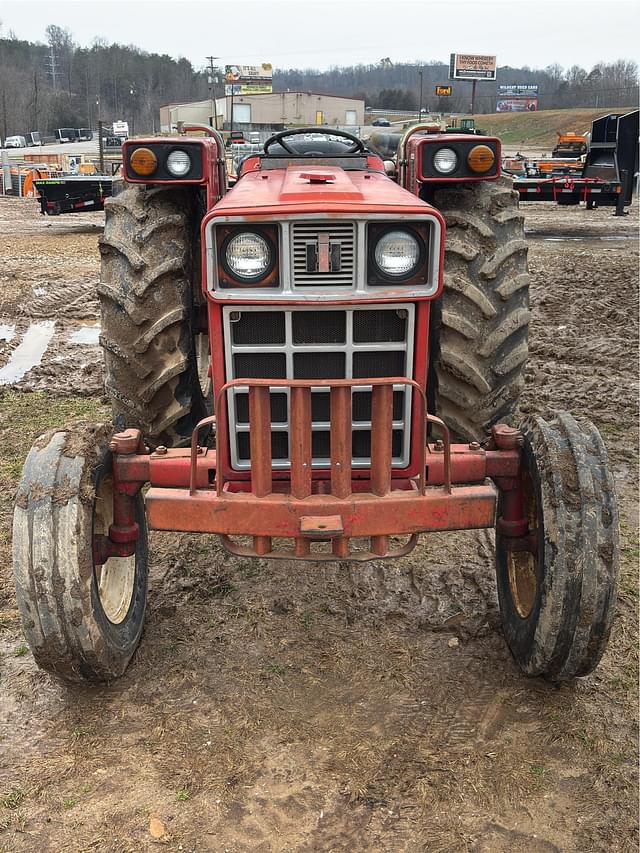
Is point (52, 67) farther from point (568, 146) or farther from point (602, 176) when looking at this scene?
point (602, 176)

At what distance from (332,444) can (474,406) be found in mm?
1347

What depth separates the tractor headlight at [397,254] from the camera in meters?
2.96

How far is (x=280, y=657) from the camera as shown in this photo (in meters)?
3.59

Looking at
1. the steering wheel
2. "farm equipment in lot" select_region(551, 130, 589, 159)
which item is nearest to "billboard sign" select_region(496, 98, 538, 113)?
"farm equipment in lot" select_region(551, 130, 589, 159)

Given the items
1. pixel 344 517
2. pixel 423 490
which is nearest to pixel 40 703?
pixel 344 517

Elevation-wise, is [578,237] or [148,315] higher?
[148,315]

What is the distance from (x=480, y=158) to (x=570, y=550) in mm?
2294

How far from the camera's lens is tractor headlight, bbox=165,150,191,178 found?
4.37 metres

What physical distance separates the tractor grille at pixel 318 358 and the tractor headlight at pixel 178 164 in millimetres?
1664

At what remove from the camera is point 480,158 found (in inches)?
168

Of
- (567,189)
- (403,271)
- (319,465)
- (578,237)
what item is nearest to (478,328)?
(403,271)

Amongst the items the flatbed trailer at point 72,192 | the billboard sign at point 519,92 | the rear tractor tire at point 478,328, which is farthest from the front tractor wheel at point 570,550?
the billboard sign at point 519,92

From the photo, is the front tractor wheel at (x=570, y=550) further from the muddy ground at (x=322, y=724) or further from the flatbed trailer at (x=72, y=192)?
the flatbed trailer at (x=72, y=192)

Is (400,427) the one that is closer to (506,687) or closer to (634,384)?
(506,687)
